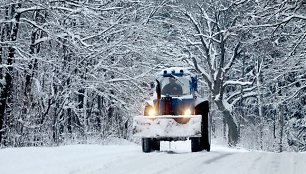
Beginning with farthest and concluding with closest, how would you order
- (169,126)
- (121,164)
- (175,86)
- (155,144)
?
(175,86), (155,144), (169,126), (121,164)

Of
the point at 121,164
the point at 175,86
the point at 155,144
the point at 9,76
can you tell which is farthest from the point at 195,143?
the point at 9,76

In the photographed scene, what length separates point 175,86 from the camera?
1242 centimetres

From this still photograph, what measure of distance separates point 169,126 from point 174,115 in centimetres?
65

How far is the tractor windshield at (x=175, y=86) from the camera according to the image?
1229 cm

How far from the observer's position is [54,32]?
1491 cm

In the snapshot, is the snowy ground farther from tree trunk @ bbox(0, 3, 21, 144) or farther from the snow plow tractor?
tree trunk @ bbox(0, 3, 21, 144)

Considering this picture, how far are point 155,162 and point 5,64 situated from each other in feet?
24.8

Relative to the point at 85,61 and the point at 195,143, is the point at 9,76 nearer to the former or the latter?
the point at 85,61

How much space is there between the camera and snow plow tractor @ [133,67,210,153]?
10945 millimetres

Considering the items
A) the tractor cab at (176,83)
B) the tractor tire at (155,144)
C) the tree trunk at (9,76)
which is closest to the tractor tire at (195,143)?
the tractor tire at (155,144)

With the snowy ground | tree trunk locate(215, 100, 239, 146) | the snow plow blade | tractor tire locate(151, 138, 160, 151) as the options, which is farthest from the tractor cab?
tree trunk locate(215, 100, 239, 146)

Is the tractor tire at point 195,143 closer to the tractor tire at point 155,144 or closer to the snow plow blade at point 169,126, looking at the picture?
the snow plow blade at point 169,126

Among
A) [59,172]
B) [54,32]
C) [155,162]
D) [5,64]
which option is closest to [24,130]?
[5,64]

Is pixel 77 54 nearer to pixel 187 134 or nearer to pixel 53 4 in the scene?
pixel 53 4
